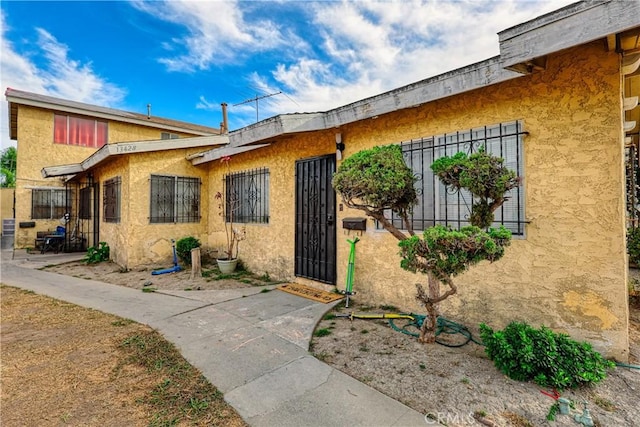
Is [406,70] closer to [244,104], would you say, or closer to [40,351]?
[244,104]

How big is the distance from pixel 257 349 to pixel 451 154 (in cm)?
362

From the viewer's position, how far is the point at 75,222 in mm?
13742

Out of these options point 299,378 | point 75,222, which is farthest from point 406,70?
point 75,222

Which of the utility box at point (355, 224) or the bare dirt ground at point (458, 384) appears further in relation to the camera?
the utility box at point (355, 224)

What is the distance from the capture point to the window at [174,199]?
8414mm

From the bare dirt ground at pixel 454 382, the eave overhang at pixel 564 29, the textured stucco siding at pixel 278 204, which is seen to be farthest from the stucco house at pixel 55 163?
the eave overhang at pixel 564 29

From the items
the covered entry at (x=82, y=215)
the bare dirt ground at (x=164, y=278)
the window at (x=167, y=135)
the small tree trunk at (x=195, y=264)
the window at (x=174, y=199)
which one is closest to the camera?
the bare dirt ground at (x=164, y=278)

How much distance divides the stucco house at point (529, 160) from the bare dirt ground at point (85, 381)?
3.17m

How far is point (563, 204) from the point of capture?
3150 millimetres

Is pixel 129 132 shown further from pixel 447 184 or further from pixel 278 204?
pixel 447 184

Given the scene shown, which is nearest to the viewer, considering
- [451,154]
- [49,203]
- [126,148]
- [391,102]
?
[451,154]

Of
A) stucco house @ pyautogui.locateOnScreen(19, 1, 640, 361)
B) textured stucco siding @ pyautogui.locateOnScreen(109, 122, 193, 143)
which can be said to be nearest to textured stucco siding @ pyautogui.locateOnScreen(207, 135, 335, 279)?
stucco house @ pyautogui.locateOnScreen(19, 1, 640, 361)

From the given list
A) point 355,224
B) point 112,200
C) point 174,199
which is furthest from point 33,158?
point 355,224

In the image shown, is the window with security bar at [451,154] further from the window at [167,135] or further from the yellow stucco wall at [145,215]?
the window at [167,135]
